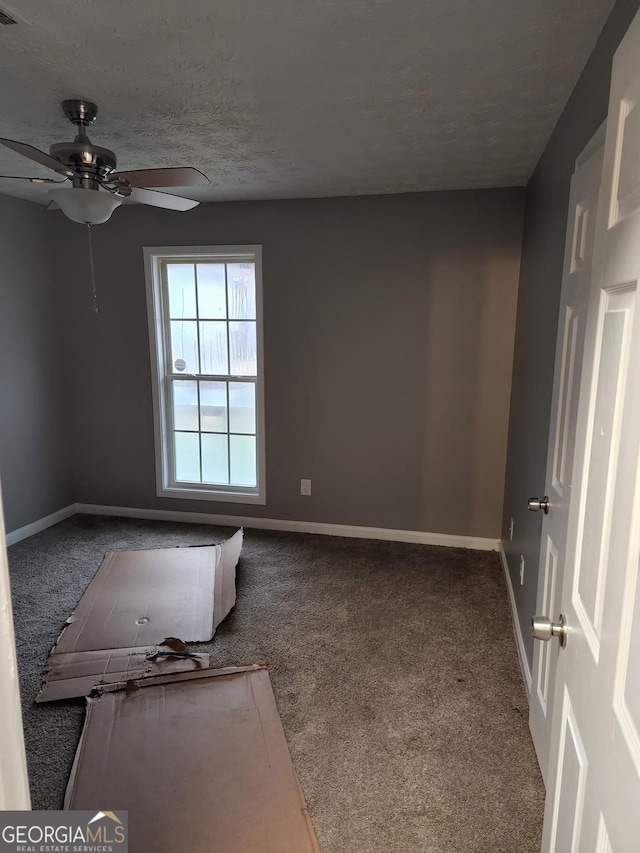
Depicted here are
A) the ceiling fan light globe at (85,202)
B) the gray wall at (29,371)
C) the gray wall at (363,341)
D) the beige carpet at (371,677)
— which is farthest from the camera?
the gray wall at (29,371)

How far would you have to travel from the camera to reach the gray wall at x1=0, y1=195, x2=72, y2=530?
141 inches

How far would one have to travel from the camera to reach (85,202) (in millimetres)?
1991

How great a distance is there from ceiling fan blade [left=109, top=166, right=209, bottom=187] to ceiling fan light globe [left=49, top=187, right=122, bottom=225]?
101 millimetres

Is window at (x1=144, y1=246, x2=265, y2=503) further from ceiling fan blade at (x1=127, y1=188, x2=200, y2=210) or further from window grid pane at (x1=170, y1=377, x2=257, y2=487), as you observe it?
ceiling fan blade at (x1=127, y1=188, x2=200, y2=210)

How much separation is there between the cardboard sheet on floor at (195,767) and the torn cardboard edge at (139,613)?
17 centimetres

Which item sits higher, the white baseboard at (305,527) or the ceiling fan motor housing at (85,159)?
the ceiling fan motor housing at (85,159)

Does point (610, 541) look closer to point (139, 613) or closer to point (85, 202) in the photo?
point (85, 202)

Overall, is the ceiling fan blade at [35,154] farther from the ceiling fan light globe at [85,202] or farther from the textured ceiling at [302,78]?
the textured ceiling at [302,78]

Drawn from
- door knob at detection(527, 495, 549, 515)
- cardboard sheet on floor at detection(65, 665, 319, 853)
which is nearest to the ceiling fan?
door knob at detection(527, 495, 549, 515)

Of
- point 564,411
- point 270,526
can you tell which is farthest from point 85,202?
point 270,526

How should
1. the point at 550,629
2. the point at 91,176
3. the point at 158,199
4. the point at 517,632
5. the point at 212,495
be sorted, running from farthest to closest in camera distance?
the point at 212,495, the point at 517,632, the point at 158,199, the point at 91,176, the point at 550,629

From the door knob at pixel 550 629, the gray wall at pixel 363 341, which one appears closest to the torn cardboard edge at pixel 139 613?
the gray wall at pixel 363 341

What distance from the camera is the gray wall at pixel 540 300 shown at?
1.57 metres

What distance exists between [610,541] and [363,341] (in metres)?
2.90
